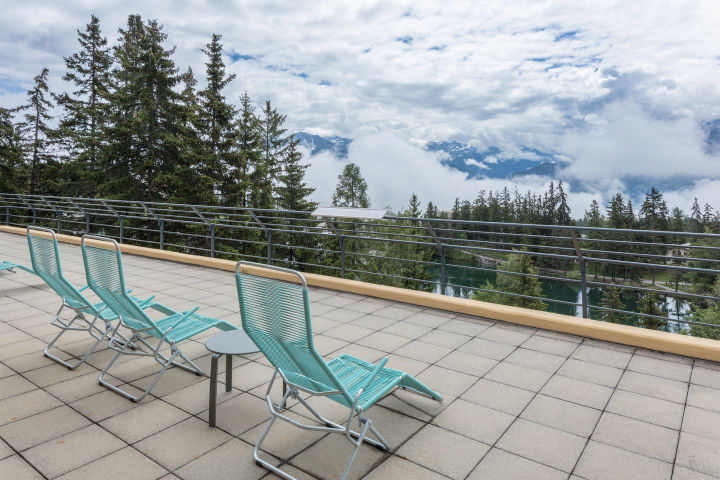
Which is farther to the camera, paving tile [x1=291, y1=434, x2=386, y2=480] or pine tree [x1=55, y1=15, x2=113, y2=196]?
pine tree [x1=55, y1=15, x2=113, y2=196]

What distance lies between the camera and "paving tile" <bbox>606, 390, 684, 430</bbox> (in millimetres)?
2471

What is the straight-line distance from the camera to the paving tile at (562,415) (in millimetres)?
2389

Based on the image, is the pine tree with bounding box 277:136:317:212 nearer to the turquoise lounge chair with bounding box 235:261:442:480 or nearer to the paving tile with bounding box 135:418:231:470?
the paving tile with bounding box 135:418:231:470

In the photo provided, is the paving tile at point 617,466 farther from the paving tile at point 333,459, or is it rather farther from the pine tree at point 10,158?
the pine tree at point 10,158

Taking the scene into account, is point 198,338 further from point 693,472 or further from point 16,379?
point 693,472

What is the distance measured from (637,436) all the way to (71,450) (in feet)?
9.04

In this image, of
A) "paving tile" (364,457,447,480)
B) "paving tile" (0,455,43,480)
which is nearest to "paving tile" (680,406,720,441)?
"paving tile" (364,457,447,480)

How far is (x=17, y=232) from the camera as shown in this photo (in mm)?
11078

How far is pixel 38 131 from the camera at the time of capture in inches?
955

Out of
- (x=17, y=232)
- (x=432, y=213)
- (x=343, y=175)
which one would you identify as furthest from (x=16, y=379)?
(x=432, y=213)

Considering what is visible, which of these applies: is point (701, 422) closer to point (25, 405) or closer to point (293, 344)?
point (293, 344)

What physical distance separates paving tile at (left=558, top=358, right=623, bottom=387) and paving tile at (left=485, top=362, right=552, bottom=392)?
0.58 feet

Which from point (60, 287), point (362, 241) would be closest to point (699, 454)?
point (60, 287)

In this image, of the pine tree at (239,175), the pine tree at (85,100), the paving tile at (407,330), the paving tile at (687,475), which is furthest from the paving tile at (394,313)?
the pine tree at (85,100)
